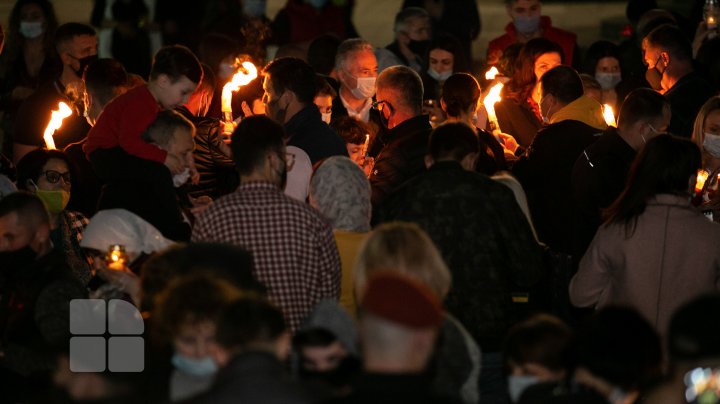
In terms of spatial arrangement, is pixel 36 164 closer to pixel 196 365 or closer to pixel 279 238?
pixel 279 238

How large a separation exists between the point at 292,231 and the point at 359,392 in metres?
2.27

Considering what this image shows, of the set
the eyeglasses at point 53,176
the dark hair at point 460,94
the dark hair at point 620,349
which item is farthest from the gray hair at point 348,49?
the dark hair at point 620,349

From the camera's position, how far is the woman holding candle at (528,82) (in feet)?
36.7

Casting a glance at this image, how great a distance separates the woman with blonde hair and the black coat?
362 cm

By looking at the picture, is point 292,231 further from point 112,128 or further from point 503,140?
point 503,140

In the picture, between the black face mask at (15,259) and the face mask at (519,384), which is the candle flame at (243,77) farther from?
the face mask at (519,384)

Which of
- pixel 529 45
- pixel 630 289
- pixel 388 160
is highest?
pixel 529 45

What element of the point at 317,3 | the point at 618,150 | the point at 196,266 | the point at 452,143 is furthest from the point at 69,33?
the point at 196,266

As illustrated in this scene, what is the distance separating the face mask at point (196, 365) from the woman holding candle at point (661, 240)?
295 cm

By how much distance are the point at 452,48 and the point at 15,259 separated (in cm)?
616

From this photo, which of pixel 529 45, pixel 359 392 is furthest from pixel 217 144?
pixel 359 392

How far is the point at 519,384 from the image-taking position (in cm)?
615

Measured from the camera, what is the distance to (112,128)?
862 centimetres

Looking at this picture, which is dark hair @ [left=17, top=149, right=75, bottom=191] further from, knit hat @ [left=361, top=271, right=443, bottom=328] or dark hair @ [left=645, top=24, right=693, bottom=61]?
dark hair @ [left=645, top=24, right=693, bottom=61]
